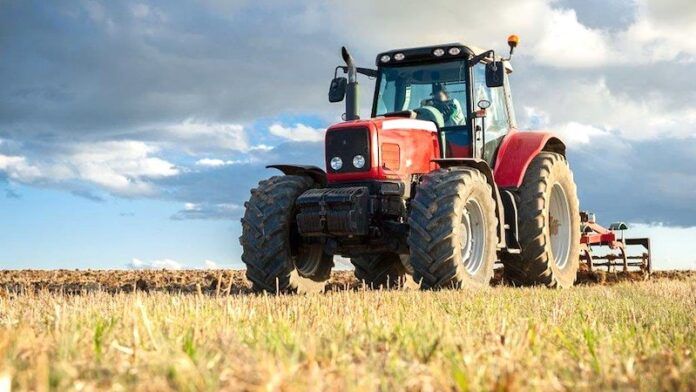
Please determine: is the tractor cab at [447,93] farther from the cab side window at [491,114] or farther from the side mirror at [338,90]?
the side mirror at [338,90]

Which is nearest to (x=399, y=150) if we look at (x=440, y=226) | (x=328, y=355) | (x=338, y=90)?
(x=338, y=90)

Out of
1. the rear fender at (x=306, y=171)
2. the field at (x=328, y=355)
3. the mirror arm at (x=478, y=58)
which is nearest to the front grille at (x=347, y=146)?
the rear fender at (x=306, y=171)

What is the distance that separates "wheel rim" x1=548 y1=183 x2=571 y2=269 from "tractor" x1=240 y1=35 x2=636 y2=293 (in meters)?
1.03

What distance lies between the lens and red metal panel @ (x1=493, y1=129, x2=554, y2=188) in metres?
10.9

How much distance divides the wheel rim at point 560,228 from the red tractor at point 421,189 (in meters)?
0.96

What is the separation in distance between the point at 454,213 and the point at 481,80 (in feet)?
8.06

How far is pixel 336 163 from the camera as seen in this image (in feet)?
33.2

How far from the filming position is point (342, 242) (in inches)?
395

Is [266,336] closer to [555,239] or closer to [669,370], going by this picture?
[669,370]

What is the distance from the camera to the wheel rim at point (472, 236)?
32.5 feet

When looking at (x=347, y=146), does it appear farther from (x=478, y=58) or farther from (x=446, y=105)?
(x=478, y=58)

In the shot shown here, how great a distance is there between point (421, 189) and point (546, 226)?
2578 mm

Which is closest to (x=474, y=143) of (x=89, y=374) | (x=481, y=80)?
(x=481, y=80)

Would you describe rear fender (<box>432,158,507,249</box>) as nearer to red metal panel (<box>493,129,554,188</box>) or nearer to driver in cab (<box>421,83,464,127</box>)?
red metal panel (<box>493,129,554,188</box>)
